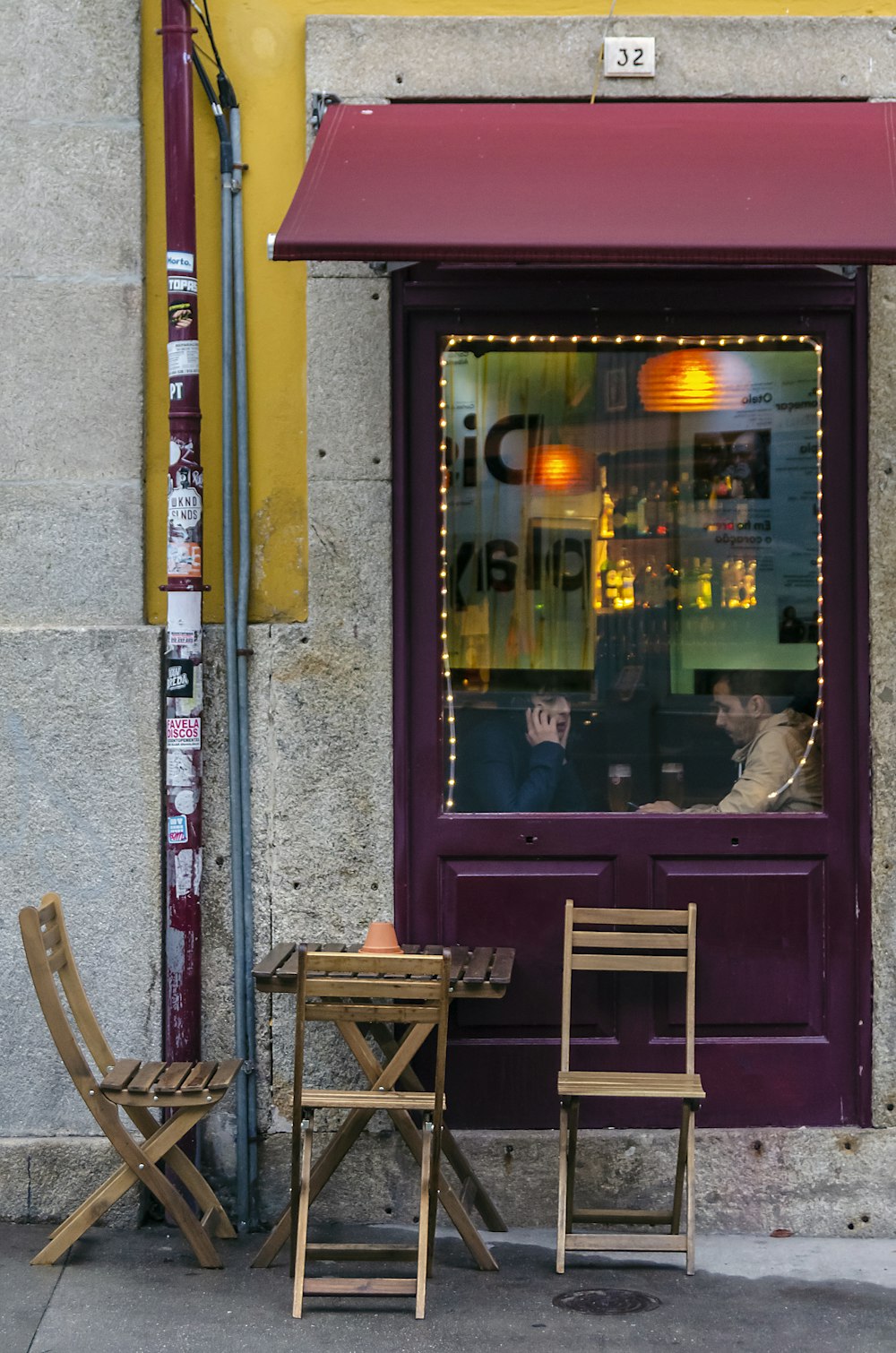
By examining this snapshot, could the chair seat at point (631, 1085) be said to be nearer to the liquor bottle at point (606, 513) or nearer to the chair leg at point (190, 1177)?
the chair leg at point (190, 1177)

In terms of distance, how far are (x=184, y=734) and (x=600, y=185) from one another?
7.45 feet

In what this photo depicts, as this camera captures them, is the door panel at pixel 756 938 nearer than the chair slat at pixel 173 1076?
No

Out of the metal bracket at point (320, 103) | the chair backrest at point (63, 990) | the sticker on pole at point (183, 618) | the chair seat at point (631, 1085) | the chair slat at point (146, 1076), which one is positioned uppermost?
the metal bracket at point (320, 103)

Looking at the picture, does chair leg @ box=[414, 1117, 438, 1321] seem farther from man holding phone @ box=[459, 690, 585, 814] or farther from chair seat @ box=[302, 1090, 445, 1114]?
man holding phone @ box=[459, 690, 585, 814]

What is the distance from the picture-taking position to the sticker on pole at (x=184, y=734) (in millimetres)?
5340

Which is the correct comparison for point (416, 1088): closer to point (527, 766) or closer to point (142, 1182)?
point (142, 1182)

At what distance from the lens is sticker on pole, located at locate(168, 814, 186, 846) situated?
17.6ft

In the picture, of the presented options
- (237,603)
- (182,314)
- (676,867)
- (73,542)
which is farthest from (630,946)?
(182,314)

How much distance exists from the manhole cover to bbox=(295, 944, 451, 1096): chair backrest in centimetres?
79

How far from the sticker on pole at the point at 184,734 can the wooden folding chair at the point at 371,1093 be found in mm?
1019

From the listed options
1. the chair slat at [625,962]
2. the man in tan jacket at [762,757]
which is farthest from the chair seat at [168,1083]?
the man in tan jacket at [762,757]

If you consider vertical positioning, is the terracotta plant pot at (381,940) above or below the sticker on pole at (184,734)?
below

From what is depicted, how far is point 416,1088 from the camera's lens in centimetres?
514

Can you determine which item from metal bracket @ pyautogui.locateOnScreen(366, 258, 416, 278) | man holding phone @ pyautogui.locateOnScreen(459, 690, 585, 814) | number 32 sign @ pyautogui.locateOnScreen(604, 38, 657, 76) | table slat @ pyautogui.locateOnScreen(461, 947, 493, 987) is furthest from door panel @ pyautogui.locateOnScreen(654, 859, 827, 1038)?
number 32 sign @ pyautogui.locateOnScreen(604, 38, 657, 76)
